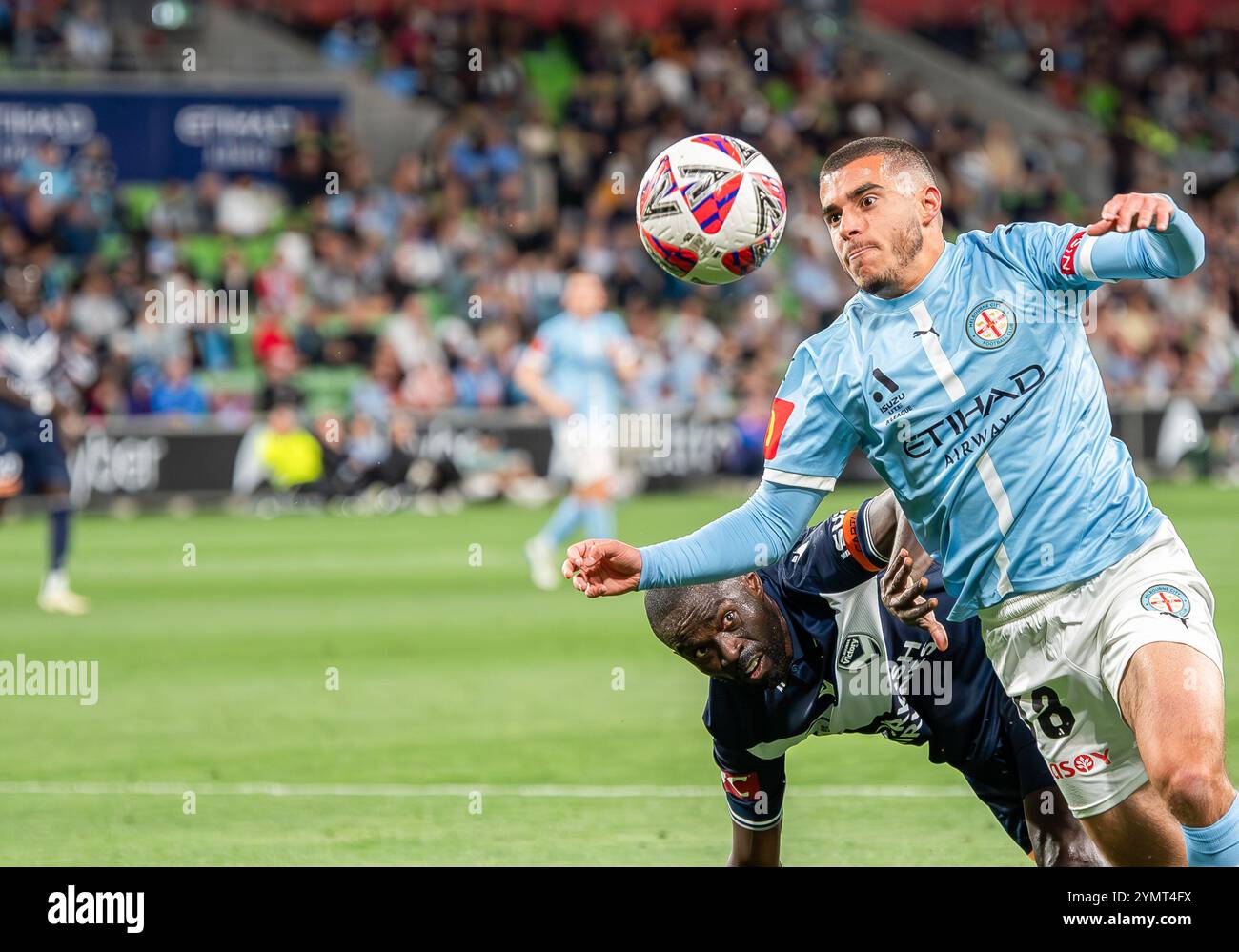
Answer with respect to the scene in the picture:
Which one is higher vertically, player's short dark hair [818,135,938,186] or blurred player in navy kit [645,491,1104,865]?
player's short dark hair [818,135,938,186]

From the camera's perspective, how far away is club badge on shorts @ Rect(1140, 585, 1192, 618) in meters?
5.09

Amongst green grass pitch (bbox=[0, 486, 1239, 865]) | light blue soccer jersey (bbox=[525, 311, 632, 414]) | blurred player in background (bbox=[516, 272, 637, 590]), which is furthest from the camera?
light blue soccer jersey (bbox=[525, 311, 632, 414])

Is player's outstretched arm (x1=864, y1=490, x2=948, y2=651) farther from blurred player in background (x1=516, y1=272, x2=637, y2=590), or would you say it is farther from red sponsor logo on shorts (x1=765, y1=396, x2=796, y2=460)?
blurred player in background (x1=516, y1=272, x2=637, y2=590)

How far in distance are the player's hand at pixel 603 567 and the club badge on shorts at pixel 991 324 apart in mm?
1154

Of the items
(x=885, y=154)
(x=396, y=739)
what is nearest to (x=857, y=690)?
(x=885, y=154)

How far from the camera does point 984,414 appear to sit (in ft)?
17.5

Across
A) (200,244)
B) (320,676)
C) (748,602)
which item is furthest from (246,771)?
(200,244)

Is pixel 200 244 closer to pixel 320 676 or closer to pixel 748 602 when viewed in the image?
pixel 320 676

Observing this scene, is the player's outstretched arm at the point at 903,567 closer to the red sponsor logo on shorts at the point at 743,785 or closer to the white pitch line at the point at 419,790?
the red sponsor logo on shorts at the point at 743,785

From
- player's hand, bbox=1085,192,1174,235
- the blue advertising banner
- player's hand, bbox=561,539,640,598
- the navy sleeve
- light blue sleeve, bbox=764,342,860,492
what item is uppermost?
the blue advertising banner

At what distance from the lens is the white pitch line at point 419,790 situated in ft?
27.6

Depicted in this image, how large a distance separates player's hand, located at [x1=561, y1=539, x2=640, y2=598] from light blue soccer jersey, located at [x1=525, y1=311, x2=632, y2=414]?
11799 mm

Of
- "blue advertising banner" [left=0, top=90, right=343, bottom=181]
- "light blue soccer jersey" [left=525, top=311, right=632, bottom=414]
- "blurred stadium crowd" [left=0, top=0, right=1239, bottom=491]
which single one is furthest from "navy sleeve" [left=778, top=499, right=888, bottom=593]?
"blue advertising banner" [left=0, top=90, right=343, bottom=181]

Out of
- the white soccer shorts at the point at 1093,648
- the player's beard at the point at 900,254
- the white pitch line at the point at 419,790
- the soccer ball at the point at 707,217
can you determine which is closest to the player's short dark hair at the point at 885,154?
the player's beard at the point at 900,254
